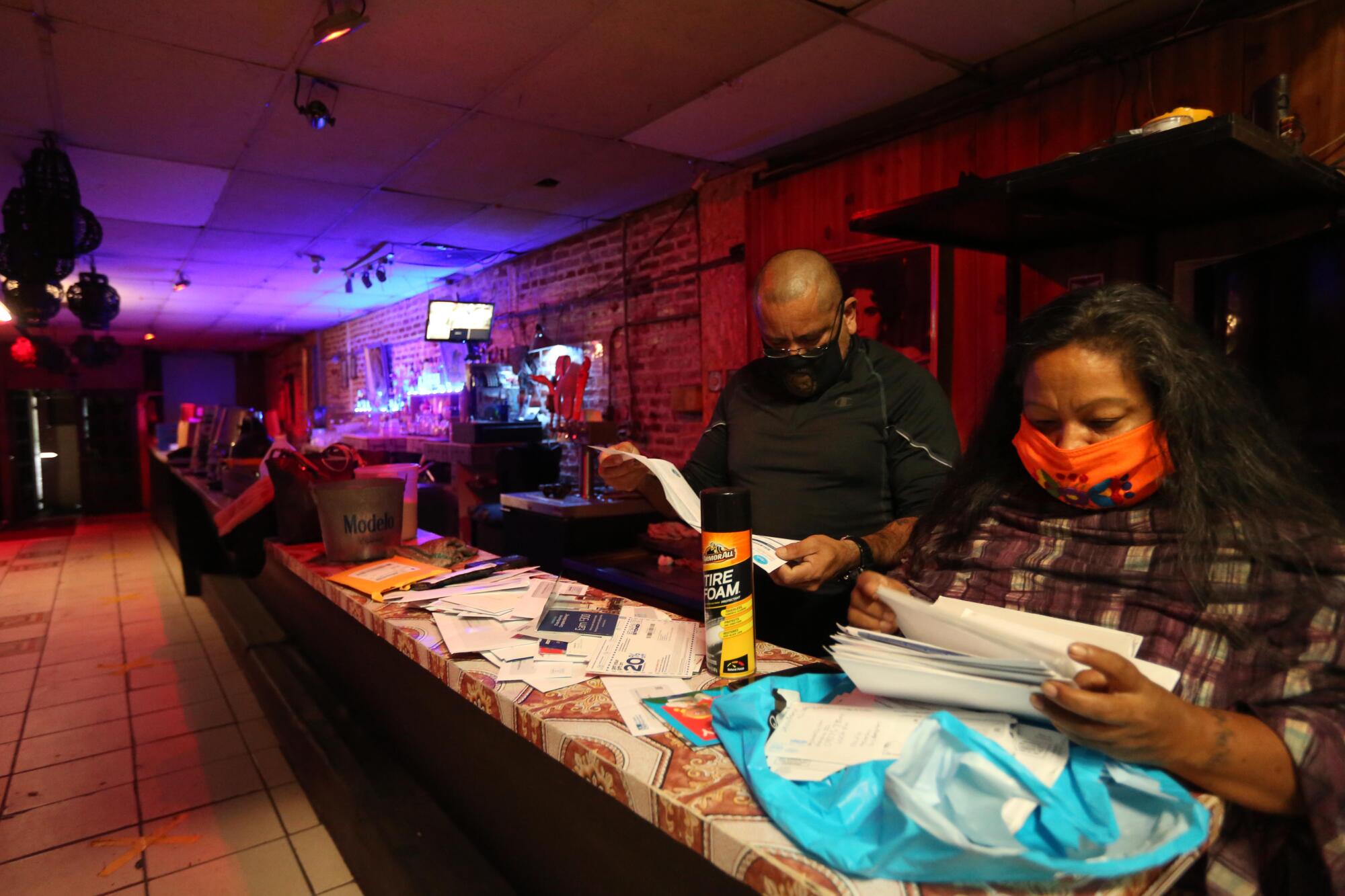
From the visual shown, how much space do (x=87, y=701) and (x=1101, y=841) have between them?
14.5 feet

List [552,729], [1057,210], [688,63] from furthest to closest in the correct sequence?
[688,63] → [1057,210] → [552,729]

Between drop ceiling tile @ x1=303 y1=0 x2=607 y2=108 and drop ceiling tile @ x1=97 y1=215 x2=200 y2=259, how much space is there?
3373 mm

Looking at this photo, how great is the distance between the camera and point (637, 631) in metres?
1.38

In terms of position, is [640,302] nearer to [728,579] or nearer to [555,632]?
[555,632]

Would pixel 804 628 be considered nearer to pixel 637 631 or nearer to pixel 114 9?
pixel 637 631

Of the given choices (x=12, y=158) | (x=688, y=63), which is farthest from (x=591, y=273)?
(x=12, y=158)

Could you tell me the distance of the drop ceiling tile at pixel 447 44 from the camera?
2607 mm

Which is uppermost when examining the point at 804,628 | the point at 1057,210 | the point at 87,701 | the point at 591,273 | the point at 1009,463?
the point at 591,273

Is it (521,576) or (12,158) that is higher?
(12,158)

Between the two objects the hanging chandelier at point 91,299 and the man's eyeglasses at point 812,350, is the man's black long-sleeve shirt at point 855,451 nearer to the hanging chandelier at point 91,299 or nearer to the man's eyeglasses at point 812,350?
the man's eyeglasses at point 812,350

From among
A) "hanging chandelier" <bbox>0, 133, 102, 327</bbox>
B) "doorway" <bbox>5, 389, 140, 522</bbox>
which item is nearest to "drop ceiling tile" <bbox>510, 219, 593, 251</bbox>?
"hanging chandelier" <bbox>0, 133, 102, 327</bbox>

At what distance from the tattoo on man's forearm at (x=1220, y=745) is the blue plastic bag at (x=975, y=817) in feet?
0.24

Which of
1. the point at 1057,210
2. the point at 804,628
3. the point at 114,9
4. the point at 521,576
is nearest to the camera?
the point at 521,576

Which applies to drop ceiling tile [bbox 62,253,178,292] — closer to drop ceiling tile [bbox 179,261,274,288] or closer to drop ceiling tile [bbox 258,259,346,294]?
drop ceiling tile [bbox 179,261,274,288]
